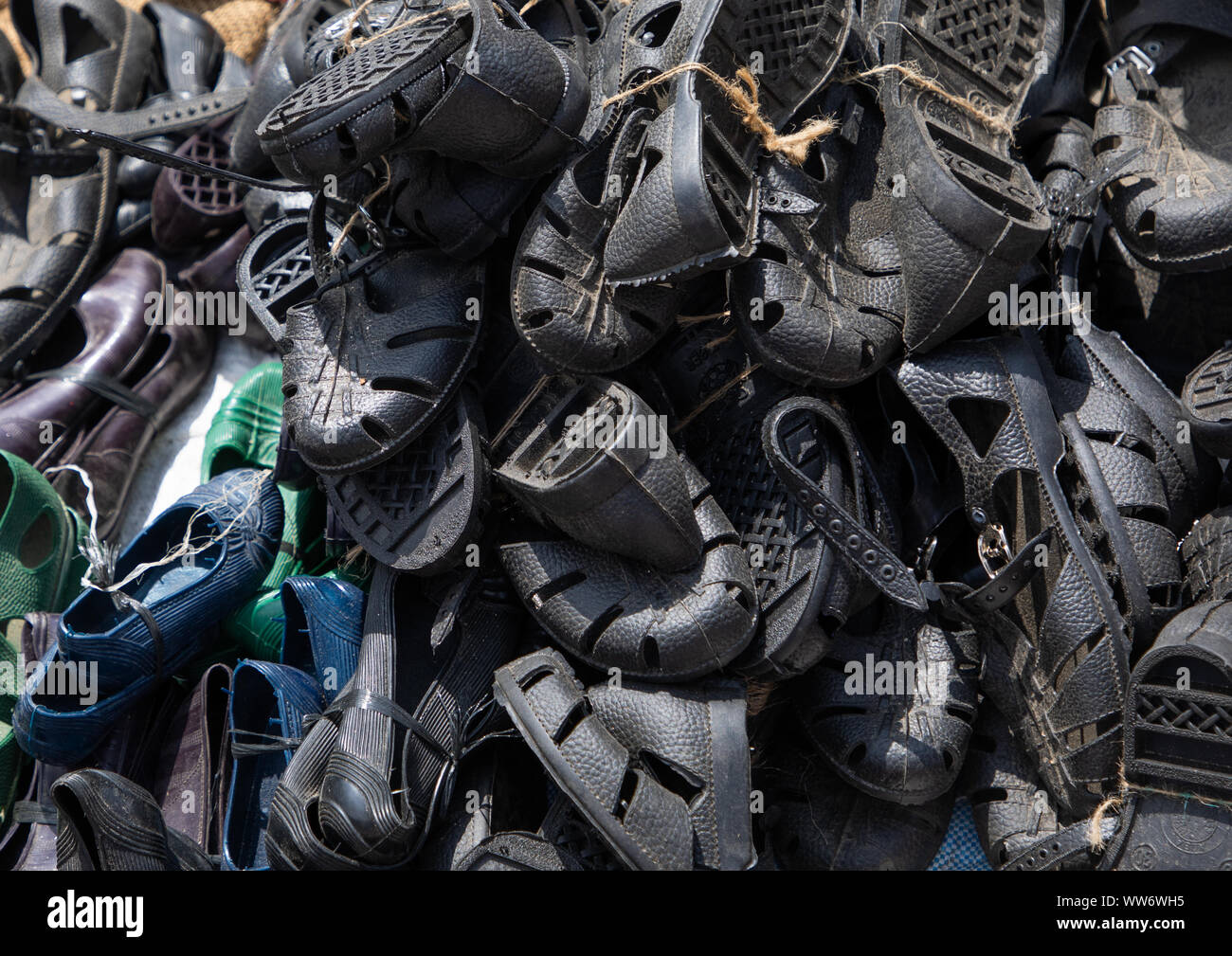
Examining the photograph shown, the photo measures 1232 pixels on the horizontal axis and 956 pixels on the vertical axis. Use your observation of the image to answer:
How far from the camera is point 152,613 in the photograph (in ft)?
10.2

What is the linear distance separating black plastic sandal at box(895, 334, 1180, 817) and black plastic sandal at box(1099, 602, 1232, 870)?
12cm

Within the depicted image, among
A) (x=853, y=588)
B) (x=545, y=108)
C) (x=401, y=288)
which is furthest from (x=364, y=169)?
(x=853, y=588)

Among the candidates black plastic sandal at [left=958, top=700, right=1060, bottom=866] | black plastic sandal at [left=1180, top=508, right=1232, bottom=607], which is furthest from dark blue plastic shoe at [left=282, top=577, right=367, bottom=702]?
black plastic sandal at [left=1180, top=508, right=1232, bottom=607]

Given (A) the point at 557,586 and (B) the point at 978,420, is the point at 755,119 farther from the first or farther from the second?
(A) the point at 557,586

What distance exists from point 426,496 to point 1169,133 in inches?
74.4

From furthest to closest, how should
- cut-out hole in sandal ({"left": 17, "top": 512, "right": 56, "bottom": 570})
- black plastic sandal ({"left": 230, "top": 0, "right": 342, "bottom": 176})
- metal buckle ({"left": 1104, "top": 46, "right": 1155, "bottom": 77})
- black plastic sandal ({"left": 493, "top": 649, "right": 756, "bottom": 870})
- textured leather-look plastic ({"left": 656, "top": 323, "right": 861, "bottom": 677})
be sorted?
1. black plastic sandal ({"left": 230, "top": 0, "right": 342, "bottom": 176})
2. cut-out hole in sandal ({"left": 17, "top": 512, "right": 56, "bottom": 570})
3. metal buckle ({"left": 1104, "top": 46, "right": 1155, "bottom": 77})
4. textured leather-look plastic ({"left": 656, "top": 323, "right": 861, "bottom": 677})
5. black plastic sandal ({"left": 493, "top": 649, "right": 756, "bottom": 870})

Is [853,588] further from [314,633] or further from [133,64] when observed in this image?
[133,64]

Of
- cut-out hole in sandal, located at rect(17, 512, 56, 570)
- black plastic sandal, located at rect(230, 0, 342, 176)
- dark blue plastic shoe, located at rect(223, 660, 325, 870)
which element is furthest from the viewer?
black plastic sandal, located at rect(230, 0, 342, 176)

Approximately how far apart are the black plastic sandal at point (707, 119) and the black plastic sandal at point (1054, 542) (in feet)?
1.77

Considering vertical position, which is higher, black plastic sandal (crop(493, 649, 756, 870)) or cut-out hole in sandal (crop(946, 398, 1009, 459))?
cut-out hole in sandal (crop(946, 398, 1009, 459))

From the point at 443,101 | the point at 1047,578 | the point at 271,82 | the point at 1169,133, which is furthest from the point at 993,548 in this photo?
the point at 271,82

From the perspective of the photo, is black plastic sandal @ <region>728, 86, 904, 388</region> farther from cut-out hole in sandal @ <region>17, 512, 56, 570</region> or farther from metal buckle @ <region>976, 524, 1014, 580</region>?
cut-out hole in sandal @ <region>17, 512, 56, 570</region>

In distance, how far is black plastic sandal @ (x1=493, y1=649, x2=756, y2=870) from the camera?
7.96ft

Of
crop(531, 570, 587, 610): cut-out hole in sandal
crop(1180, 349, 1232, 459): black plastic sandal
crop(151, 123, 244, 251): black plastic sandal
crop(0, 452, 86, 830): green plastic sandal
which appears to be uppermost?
crop(1180, 349, 1232, 459): black plastic sandal
